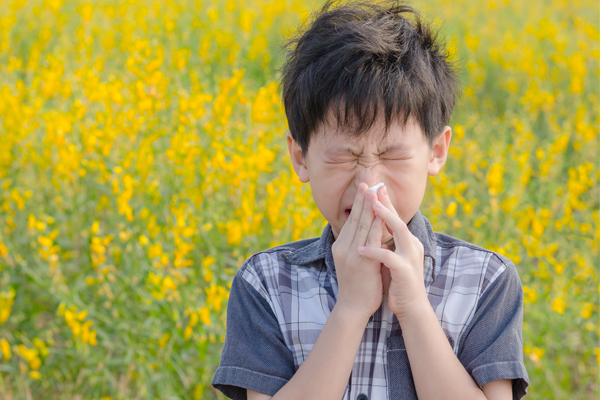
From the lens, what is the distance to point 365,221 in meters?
0.86

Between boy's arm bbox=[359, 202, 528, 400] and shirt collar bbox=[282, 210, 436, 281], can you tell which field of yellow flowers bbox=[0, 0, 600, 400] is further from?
boy's arm bbox=[359, 202, 528, 400]

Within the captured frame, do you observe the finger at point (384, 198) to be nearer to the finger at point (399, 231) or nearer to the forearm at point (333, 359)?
the finger at point (399, 231)

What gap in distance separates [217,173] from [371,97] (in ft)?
4.02

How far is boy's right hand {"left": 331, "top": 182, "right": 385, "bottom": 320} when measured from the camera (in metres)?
0.86

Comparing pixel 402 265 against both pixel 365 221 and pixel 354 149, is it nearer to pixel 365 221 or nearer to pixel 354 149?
pixel 365 221

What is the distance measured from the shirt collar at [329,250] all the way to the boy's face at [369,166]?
6cm

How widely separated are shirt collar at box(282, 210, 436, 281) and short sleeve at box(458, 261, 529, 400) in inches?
4.0

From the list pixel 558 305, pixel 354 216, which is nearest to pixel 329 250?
pixel 354 216

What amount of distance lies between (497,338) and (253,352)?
15.2 inches

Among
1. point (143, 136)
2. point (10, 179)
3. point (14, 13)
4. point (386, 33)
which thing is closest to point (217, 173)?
point (143, 136)

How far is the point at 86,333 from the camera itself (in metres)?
1.85

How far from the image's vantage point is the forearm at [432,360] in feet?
2.79

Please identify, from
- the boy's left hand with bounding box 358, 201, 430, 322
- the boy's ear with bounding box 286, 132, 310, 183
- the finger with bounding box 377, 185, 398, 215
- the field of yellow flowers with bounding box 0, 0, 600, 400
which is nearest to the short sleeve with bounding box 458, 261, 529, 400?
the boy's left hand with bounding box 358, 201, 430, 322

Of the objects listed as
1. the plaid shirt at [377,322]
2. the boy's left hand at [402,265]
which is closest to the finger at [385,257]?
the boy's left hand at [402,265]
